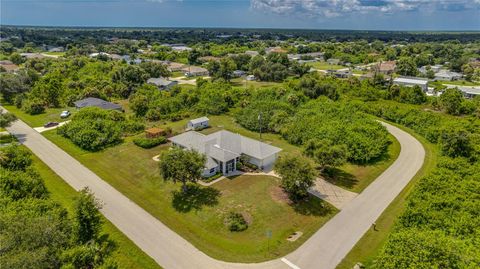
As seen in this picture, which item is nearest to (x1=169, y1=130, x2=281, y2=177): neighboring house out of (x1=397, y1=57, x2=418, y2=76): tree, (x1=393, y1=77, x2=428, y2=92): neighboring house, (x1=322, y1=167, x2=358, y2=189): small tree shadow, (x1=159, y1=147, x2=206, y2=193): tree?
(x1=159, y1=147, x2=206, y2=193): tree

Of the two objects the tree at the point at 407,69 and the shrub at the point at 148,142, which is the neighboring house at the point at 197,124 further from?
the tree at the point at 407,69

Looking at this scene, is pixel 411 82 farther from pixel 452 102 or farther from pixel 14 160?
pixel 14 160

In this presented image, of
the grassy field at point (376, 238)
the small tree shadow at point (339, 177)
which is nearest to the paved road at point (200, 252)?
the grassy field at point (376, 238)

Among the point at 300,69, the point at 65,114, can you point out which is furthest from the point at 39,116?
the point at 300,69

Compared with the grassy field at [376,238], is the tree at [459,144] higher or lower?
higher

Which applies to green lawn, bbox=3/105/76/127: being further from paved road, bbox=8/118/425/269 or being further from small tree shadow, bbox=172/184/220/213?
small tree shadow, bbox=172/184/220/213

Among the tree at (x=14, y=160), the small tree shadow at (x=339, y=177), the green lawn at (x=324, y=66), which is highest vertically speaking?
the green lawn at (x=324, y=66)
